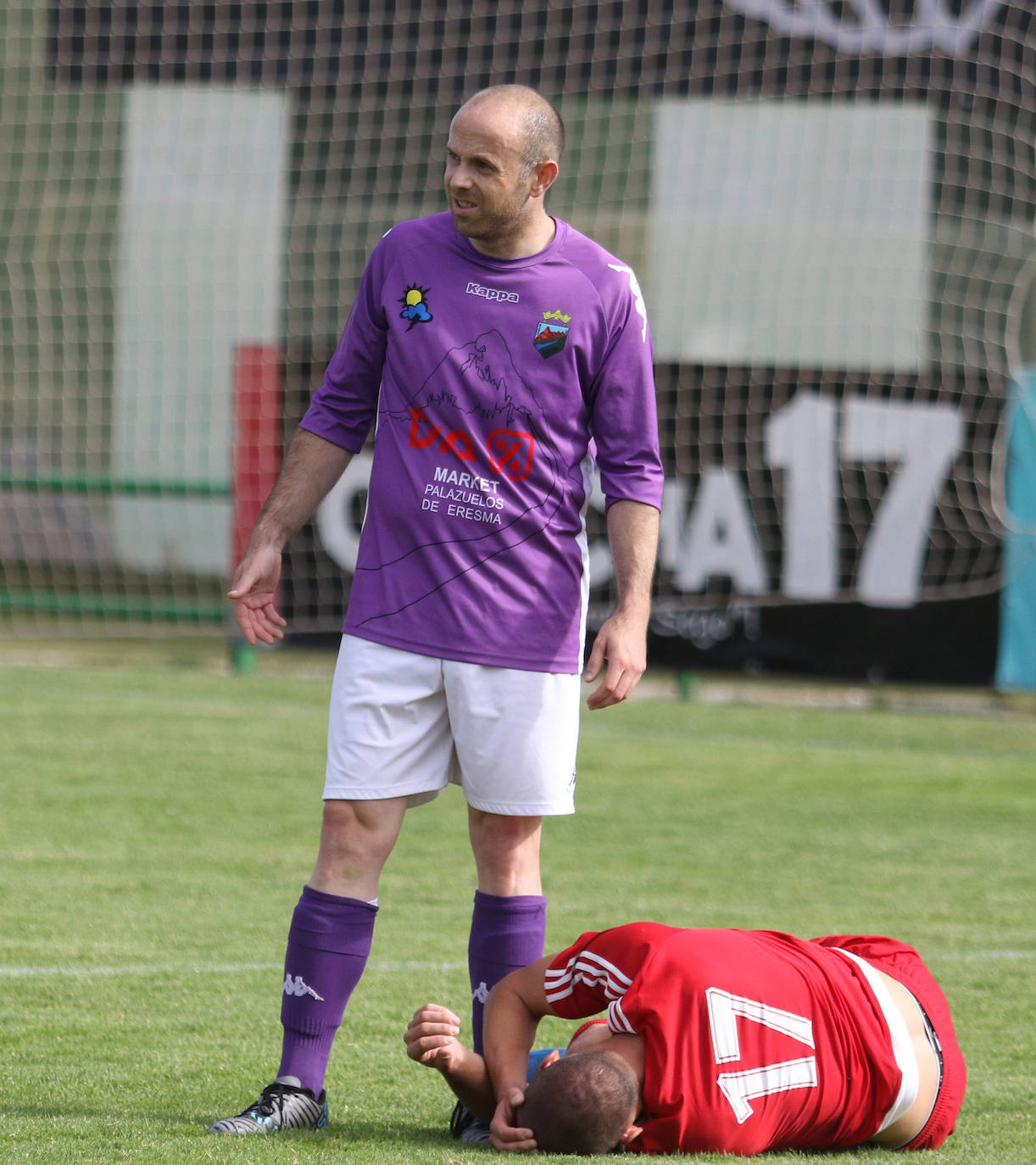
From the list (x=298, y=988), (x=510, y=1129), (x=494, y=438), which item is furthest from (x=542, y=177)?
(x=510, y=1129)

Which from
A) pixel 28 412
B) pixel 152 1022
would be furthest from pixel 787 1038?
pixel 28 412

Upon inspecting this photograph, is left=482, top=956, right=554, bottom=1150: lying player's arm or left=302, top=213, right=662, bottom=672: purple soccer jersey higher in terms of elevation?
left=302, top=213, right=662, bottom=672: purple soccer jersey

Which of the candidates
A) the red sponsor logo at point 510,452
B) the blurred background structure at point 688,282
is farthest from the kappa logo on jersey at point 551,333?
the blurred background structure at point 688,282

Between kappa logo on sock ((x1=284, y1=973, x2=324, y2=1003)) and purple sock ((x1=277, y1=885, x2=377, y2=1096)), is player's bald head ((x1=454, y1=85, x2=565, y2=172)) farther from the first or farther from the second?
kappa logo on sock ((x1=284, y1=973, x2=324, y2=1003))

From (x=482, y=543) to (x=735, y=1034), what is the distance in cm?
94

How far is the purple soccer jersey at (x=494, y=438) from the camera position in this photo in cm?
317

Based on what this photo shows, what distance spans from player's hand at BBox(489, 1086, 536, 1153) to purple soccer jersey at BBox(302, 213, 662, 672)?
0.72 meters

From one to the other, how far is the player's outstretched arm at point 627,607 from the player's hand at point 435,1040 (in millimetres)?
560

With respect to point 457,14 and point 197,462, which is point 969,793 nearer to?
point 457,14

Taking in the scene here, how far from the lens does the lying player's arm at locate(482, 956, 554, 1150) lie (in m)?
2.90

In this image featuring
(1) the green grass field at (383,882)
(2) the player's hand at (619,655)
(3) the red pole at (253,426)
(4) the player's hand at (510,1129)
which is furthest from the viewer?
(3) the red pole at (253,426)

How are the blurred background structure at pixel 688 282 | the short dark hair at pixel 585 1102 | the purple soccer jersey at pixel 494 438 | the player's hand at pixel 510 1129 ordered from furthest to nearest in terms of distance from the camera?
the blurred background structure at pixel 688 282, the purple soccer jersey at pixel 494 438, the player's hand at pixel 510 1129, the short dark hair at pixel 585 1102

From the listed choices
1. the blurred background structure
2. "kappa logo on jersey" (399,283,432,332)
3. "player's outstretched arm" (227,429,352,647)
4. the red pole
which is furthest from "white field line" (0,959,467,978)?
the red pole

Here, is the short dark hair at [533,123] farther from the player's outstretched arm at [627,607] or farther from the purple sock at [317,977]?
the purple sock at [317,977]
